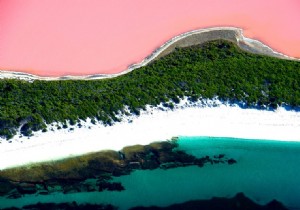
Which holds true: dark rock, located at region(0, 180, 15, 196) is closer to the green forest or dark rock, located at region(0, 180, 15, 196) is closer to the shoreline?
the green forest

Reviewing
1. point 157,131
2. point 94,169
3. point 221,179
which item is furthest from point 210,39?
point 94,169

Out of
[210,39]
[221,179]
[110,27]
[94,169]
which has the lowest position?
[221,179]

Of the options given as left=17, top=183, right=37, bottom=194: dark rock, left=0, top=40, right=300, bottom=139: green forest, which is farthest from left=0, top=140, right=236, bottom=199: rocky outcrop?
left=0, top=40, right=300, bottom=139: green forest

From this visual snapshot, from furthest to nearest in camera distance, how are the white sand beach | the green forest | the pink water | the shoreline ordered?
the shoreline, the pink water, the green forest, the white sand beach

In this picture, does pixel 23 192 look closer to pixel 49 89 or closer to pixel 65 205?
pixel 65 205

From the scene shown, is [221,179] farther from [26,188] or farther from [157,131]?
[26,188]

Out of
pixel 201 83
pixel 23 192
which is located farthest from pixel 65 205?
pixel 201 83

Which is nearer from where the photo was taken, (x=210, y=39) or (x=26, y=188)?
(x=26, y=188)

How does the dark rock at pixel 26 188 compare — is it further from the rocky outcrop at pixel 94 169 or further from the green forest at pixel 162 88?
the green forest at pixel 162 88
